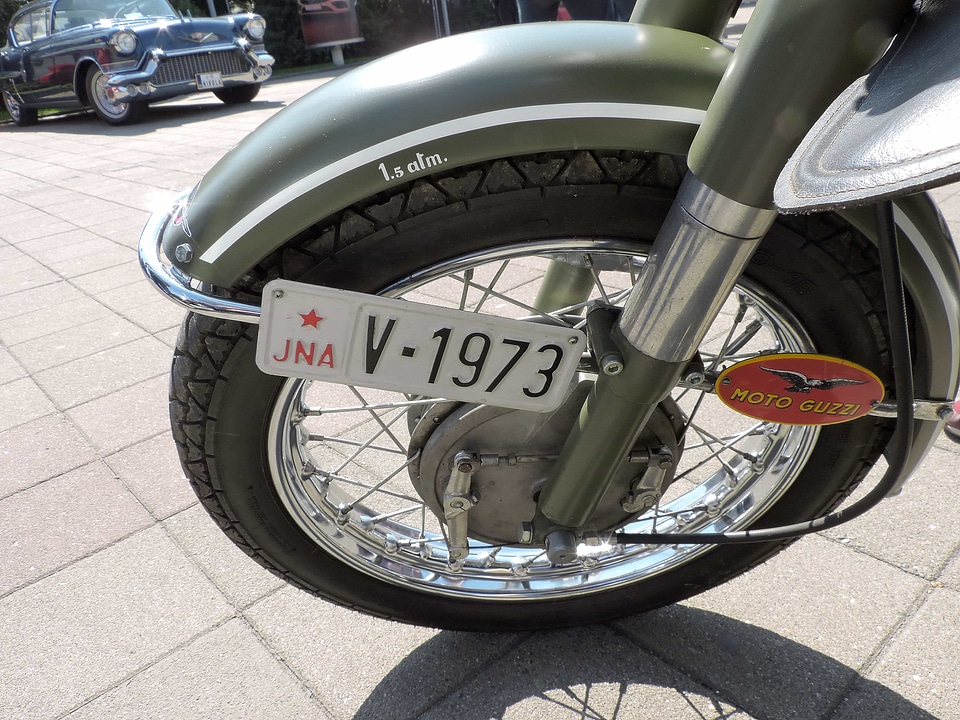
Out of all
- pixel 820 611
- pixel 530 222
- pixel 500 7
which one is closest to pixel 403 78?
pixel 530 222

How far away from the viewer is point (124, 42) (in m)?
8.05

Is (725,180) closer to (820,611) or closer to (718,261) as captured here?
(718,261)

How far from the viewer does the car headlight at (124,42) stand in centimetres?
801

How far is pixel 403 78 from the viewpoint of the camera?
0.90 metres

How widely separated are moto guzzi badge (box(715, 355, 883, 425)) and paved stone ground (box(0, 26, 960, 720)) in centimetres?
53

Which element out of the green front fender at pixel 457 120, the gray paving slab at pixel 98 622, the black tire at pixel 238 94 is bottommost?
the black tire at pixel 238 94

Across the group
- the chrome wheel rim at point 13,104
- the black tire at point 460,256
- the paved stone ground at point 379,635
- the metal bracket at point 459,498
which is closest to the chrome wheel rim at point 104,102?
the chrome wheel rim at point 13,104

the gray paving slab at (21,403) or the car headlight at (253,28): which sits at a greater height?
the car headlight at (253,28)

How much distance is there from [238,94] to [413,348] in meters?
9.71

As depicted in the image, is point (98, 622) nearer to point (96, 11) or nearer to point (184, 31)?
point (184, 31)

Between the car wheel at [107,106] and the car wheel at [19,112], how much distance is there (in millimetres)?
2026

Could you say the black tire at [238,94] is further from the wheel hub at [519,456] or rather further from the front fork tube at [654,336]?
the front fork tube at [654,336]

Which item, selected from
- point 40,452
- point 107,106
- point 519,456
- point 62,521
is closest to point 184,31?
point 107,106

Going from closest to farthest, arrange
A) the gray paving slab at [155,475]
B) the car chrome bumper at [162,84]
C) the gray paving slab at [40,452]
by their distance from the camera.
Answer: the gray paving slab at [155,475], the gray paving slab at [40,452], the car chrome bumper at [162,84]
